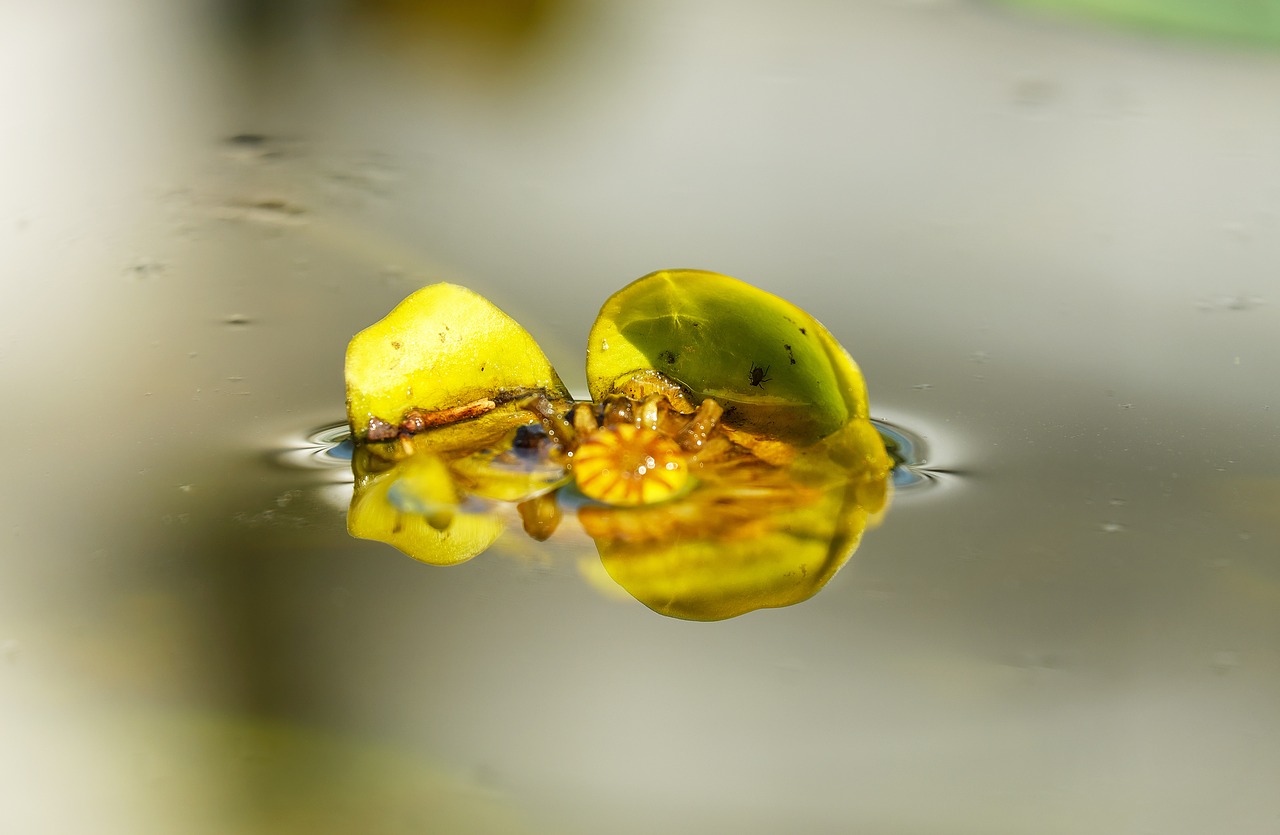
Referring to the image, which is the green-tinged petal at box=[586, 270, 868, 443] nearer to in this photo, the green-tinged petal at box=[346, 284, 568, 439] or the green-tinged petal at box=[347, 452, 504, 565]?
the green-tinged petal at box=[346, 284, 568, 439]

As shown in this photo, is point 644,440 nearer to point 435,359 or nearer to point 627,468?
point 627,468

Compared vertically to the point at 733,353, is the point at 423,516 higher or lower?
A: lower

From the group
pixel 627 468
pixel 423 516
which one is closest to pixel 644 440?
pixel 627 468

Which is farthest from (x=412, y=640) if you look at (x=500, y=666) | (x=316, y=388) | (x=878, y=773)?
(x=316, y=388)

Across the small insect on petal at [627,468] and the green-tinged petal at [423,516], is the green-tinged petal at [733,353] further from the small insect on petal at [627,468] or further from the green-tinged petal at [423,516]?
the green-tinged petal at [423,516]

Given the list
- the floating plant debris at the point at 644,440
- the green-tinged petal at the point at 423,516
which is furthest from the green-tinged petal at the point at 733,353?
the green-tinged petal at the point at 423,516
